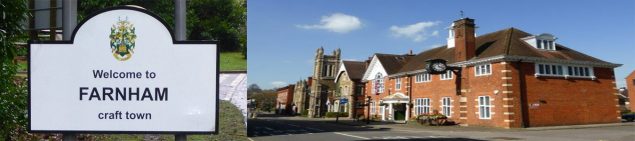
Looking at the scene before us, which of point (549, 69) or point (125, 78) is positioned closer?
point (125, 78)

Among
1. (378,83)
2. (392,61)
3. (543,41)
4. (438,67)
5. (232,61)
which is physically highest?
(543,41)

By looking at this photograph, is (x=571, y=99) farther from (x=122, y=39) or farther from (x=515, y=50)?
(x=122, y=39)

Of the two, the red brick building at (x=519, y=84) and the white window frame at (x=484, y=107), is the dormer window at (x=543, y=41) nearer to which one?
the red brick building at (x=519, y=84)

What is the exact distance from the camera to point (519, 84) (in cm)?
3509

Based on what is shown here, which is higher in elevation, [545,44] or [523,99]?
[545,44]

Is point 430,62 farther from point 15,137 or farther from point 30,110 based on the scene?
point 30,110

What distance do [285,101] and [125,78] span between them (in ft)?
346

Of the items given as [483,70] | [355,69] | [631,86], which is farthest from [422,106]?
[355,69]

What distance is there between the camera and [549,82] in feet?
119

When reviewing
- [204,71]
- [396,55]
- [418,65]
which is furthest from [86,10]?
[396,55]

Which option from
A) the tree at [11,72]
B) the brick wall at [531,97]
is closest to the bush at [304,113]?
the brick wall at [531,97]

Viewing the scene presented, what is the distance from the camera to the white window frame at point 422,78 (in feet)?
147

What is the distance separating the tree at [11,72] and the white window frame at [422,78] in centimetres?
3778

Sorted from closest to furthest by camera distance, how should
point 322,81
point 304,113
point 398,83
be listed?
point 398,83 < point 322,81 < point 304,113
